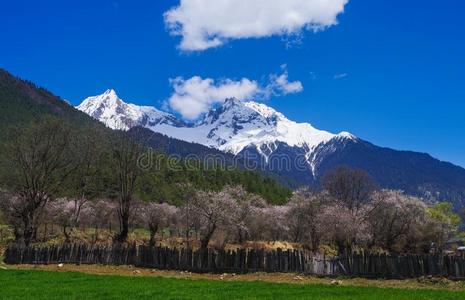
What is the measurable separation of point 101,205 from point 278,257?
45.4 metres

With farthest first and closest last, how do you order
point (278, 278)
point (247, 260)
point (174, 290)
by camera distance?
1. point (247, 260)
2. point (278, 278)
3. point (174, 290)

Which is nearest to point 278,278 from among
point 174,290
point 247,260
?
point 247,260

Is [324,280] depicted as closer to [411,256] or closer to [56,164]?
[411,256]

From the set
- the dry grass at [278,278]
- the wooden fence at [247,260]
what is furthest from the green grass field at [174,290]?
the wooden fence at [247,260]

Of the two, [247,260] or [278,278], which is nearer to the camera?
[278,278]

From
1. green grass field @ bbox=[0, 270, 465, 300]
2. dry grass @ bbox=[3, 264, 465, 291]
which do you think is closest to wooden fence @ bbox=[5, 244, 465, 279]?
dry grass @ bbox=[3, 264, 465, 291]

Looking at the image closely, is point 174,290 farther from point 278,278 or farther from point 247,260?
point 247,260

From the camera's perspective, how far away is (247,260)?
96.1 feet

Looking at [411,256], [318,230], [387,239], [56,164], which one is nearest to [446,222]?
[387,239]

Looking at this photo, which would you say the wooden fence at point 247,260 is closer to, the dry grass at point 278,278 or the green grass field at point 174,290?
the dry grass at point 278,278

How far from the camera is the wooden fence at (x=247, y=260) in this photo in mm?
25594

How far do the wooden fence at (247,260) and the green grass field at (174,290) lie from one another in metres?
5.89

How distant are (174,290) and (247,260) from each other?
9.98m

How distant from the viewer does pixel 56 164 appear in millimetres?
42375
